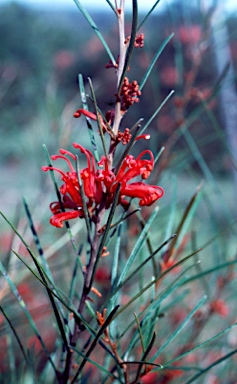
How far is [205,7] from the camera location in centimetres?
63

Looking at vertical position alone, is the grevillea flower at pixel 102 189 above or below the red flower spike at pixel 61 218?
above

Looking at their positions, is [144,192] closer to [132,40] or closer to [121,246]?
[132,40]

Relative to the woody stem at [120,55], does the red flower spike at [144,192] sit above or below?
below

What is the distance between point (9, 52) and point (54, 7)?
2715 mm

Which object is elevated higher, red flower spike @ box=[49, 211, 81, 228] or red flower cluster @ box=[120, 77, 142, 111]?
red flower cluster @ box=[120, 77, 142, 111]

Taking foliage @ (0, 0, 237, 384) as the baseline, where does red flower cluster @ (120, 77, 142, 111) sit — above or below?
above

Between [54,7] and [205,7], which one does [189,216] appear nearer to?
[205,7]

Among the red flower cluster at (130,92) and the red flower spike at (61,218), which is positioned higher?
the red flower cluster at (130,92)

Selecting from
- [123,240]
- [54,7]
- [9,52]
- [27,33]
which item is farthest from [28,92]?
[123,240]

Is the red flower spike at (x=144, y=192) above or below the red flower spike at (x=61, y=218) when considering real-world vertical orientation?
above

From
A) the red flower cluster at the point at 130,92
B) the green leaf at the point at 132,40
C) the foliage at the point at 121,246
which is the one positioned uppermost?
the green leaf at the point at 132,40

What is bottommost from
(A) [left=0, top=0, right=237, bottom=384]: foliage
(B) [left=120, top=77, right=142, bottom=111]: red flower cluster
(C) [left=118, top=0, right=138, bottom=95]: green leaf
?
(A) [left=0, top=0, right=237, bottom=384]: foliage

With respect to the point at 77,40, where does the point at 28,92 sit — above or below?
below

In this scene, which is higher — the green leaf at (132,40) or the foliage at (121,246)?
the green leaf at (132,40)
